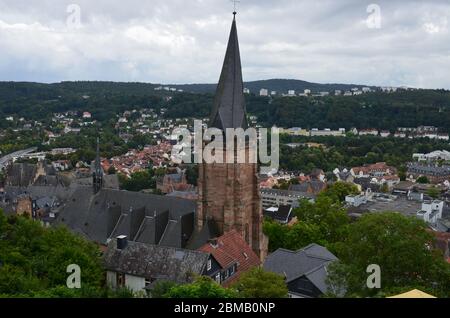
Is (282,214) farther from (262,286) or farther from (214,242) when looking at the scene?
(262,286)

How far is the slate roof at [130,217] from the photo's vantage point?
43.9m

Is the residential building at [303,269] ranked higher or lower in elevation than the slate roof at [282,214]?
higher

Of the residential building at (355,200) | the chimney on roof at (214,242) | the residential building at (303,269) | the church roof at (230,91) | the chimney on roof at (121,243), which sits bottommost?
the residential building at (355,200)

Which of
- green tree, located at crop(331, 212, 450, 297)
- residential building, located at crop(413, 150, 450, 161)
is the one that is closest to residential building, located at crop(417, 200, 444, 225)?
green tree, located at crop(331, 212, 450, 297)

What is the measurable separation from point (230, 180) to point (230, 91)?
22.3 feet

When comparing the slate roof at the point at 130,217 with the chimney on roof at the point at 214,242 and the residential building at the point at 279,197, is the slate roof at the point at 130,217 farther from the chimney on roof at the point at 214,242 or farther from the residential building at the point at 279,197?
the residential building at the point at 279,197

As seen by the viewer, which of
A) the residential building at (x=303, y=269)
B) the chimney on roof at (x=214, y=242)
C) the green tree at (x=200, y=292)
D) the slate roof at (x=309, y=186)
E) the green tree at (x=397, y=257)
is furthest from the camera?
the slate roof at (x=309, y=186)

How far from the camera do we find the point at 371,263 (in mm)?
30984

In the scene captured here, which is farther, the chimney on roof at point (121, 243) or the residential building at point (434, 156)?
the residential building at point (434, 156)

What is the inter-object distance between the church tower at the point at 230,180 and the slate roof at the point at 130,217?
8.20ft

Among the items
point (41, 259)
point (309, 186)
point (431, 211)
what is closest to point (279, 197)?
point (309, 186)

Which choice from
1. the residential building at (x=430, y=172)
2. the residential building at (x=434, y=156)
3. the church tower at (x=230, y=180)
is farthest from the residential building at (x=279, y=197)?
the residential building at (x=434, y=156)

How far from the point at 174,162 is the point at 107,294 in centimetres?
12063
